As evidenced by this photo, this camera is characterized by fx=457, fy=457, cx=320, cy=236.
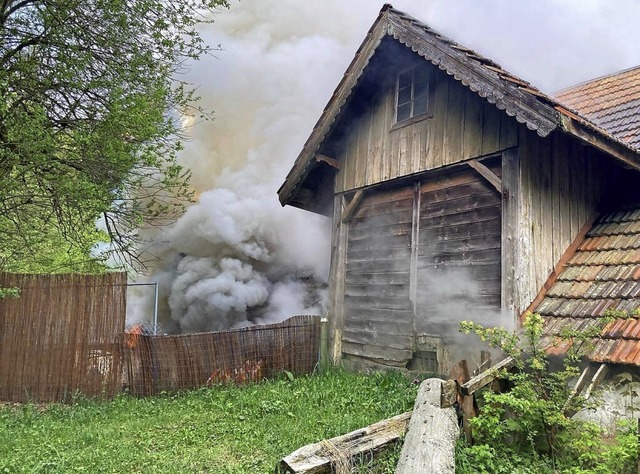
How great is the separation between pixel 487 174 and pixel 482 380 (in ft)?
9.33

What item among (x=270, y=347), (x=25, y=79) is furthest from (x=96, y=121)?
(x=270, y=347)

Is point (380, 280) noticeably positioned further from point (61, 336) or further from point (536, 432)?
point (61, 336)

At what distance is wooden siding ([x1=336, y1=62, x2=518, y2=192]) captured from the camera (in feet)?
20.6

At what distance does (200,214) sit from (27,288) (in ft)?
28.3

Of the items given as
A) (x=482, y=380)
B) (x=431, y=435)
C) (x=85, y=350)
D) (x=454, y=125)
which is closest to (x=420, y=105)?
(x=454, y=125)

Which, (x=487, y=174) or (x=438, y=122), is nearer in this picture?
(x=487, y=174)

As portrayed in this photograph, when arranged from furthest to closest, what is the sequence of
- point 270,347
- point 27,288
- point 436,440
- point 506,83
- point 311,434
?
1. point 270,347
2. point 27,288
3. point 506,83
4. point 311,434
5. point 436,440

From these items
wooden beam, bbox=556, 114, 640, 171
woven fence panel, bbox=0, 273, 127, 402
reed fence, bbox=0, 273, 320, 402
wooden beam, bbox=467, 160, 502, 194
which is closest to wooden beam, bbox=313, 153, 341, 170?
wooden beam, bbox=467, 160, 502, 194

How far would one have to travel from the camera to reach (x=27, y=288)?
7922mm

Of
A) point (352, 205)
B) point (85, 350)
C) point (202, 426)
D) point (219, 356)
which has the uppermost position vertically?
point (352, 205)

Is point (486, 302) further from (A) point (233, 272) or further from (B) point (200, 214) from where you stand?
(B) point (200, 214)

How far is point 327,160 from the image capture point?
848 cm

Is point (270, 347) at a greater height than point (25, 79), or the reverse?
point (25, 79)

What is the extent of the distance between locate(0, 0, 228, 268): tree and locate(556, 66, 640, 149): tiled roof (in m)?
6.47
